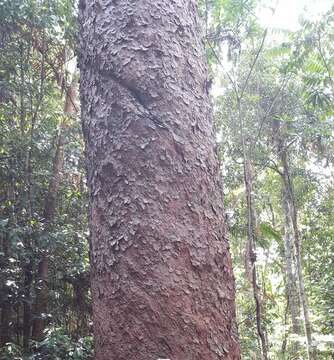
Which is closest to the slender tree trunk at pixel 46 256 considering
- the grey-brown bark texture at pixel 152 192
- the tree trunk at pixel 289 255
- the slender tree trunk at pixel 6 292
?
the slender tree trunk at pixel 6 292

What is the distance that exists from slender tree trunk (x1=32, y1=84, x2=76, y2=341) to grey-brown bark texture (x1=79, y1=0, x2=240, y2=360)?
161 inches

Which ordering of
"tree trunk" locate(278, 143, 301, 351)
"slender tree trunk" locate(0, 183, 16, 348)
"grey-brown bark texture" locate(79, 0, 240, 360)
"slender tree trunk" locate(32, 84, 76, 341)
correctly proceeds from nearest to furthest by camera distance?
"grey-brown bark texture" locate(79, 0, 240, 360)
"slender tree trunk" locate(0, 183, 16, 348)
"slender tree trunk" locate(32, 84, 76, 341)
"tree trunk" locate(278, 143, 301, 351)

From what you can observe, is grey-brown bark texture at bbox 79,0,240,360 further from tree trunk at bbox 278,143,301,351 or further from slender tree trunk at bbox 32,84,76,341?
tree trunk at bbox 278,143,301,351

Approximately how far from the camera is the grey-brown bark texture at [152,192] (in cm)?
71

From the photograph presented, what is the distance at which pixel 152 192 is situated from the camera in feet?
2.55

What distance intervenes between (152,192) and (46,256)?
4.47m

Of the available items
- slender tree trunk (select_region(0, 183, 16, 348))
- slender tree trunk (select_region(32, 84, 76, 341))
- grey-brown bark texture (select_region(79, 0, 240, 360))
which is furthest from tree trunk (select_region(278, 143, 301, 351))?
grey-brown bark texture (select_region(79, 0, 240, 360))

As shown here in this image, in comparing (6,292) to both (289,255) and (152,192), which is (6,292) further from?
(289,255)

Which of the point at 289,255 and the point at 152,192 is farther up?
the point at 289,255

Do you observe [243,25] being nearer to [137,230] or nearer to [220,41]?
[220,41]

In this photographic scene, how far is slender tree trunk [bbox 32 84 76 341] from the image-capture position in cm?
500

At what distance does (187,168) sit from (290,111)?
24.3 feet

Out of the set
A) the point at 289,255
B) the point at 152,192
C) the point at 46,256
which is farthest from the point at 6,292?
the point at 289,255

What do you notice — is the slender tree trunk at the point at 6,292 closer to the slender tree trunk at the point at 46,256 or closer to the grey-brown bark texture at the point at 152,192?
the slender tree trunk at the point at 46,256
